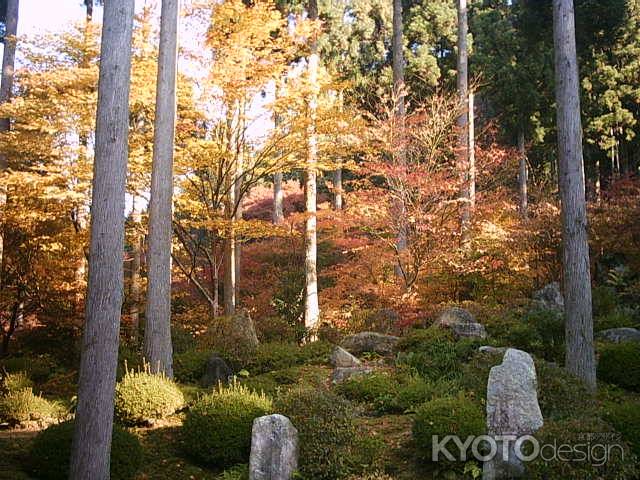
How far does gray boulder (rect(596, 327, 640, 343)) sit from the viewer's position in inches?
352

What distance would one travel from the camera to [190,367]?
8867 millimetres

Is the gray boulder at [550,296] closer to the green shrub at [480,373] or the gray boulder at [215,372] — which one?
the green shrub at [480,373]

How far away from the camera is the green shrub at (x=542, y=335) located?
8.61 meters

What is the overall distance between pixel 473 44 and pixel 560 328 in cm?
1407

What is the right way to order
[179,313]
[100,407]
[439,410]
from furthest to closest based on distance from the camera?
[179,313] → [439,410] → [100,407]

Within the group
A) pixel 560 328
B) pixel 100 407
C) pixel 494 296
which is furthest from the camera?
pixel 494 296

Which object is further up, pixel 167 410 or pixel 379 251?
pixel 379 251

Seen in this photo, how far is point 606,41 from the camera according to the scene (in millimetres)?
16891

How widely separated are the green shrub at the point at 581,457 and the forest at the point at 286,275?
19 mm

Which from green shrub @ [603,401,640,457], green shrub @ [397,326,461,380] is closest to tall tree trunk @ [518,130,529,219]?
green shrub @ [397,326,461,380]

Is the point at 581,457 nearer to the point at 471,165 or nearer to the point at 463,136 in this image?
the point at 471,165

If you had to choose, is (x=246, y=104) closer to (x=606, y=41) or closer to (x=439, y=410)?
(x=439, y=410)

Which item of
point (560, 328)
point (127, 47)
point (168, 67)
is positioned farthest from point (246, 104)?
point (560, 328)

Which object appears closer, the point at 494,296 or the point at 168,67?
the point at 168,67
